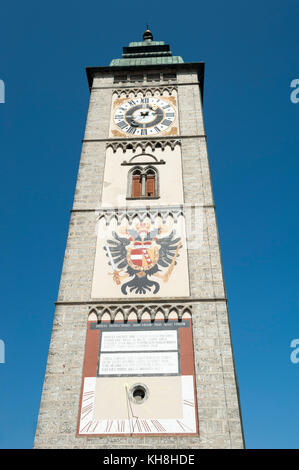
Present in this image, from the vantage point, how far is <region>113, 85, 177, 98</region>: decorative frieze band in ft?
62.4

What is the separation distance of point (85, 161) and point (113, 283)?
5494mm

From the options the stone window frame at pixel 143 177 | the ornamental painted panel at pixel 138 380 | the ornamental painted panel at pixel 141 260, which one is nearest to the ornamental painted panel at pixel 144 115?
the stone window frame at pixel 143 177

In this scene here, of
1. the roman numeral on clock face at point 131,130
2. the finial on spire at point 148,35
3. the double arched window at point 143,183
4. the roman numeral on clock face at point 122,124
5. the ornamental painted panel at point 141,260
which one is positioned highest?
the finial on spire at point 148,35

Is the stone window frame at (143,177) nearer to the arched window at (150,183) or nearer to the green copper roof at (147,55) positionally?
the arched window at (150,183)

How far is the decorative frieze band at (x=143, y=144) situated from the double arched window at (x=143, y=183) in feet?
3.79

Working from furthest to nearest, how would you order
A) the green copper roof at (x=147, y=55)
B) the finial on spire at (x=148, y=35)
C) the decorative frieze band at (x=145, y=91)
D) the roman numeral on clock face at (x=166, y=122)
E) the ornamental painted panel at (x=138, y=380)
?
the finial on spire at (x=148, y=35), the green copper roof at (x=147, y=55), the decorative frieze band at (x=145, y=91), the roman numeral on clock face at (x=166, y=122), the ornamental painted panel at (x=138, y=380)

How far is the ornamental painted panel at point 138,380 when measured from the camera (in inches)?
378

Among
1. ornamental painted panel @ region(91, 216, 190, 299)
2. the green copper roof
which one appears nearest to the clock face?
the green copper roof

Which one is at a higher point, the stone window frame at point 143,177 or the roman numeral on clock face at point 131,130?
the roman numeral on clock face at point 131,130

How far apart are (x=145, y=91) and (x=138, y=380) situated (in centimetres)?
1309

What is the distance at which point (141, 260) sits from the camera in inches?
493

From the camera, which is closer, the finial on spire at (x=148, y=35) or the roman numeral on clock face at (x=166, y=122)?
the roman numeral on clock face at (x=166, y=122)

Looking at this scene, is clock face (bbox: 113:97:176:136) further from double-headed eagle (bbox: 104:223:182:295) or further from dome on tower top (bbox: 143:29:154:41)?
dome on tower top (bbox: 143:29:154:41)
